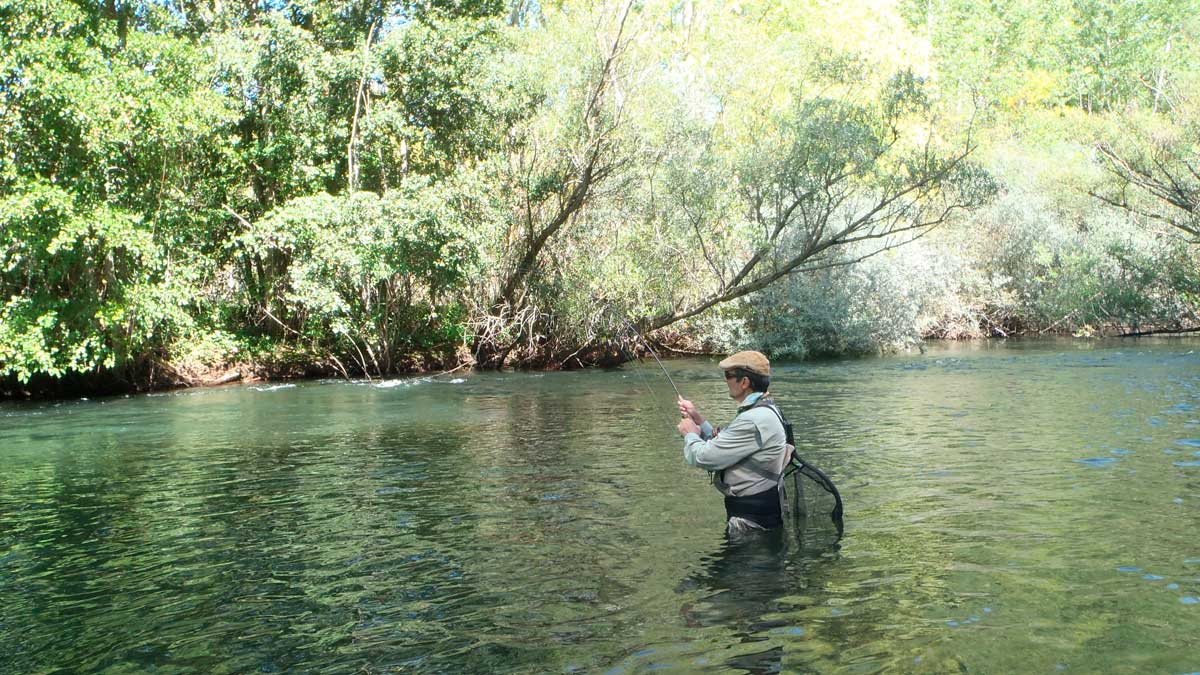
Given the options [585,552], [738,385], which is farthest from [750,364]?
[585,552]

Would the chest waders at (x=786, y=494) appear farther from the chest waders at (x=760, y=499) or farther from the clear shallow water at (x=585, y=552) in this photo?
the clear shallow water at (x=585, y=552)

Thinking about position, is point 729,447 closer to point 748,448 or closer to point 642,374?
point 748,448

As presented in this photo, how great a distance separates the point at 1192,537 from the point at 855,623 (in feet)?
11.9

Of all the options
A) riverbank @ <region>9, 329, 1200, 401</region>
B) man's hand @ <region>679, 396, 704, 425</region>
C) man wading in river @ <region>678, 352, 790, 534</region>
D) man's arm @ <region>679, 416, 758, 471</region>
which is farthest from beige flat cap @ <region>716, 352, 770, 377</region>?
riverbank @ <region>9, 329, 1200, 401</region>

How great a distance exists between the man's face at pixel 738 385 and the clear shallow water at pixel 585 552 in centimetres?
115

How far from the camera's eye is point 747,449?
6957mm

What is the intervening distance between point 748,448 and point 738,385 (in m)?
0.46

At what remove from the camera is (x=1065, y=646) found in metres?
5.66

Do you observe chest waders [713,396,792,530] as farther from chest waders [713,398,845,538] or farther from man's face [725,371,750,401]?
man's face [725,371,750,401]

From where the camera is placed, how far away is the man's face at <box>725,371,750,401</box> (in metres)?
7.09

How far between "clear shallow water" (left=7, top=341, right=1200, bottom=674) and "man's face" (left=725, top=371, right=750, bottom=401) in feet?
3.76

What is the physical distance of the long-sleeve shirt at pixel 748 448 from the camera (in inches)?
273

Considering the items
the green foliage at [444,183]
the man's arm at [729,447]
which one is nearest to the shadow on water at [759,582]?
the man's arm at [729,447]

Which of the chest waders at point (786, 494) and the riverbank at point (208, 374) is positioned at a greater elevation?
the riverbank at point (208, 374)
